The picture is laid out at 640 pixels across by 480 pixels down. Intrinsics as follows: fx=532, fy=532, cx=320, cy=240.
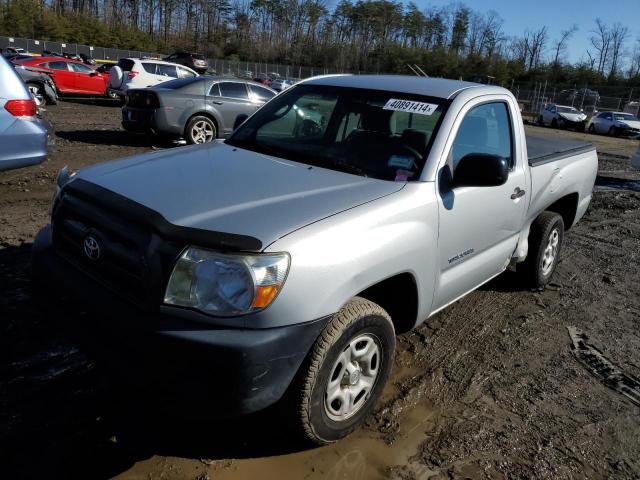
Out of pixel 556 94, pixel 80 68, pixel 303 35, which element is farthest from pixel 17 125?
pixel 303 35

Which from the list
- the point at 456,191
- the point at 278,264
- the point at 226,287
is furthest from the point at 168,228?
the point at 456,191

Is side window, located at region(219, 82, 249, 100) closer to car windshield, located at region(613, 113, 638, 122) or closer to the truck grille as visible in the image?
the truck grille

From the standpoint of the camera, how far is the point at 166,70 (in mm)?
19797

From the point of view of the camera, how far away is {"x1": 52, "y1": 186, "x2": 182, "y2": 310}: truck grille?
2197 mm

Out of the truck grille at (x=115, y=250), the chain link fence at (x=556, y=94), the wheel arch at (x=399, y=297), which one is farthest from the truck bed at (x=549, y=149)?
the chain link fence at (x=556, y=94)

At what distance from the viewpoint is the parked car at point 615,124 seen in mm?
27484

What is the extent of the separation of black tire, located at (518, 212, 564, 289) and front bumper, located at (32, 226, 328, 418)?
2914 millimetres

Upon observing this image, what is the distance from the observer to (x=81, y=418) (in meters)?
2.72

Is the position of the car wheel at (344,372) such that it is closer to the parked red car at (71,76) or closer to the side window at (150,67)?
the side window at (150,67)

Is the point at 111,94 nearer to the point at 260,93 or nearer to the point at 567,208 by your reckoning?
the point at 260,93

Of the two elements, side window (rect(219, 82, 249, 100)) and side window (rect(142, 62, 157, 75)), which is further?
side window (rect(142, 62, 157, 75))

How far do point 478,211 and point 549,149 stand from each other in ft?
6.95

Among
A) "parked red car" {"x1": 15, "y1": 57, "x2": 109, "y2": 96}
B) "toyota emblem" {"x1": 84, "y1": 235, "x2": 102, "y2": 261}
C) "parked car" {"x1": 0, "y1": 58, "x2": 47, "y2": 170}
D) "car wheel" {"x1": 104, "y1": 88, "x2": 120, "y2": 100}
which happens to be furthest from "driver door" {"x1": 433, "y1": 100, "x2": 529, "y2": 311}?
"car wheel" {"x1": 104, "y1": 88, "x2": 120, "y2": 100}

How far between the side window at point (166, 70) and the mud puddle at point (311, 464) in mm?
19276
